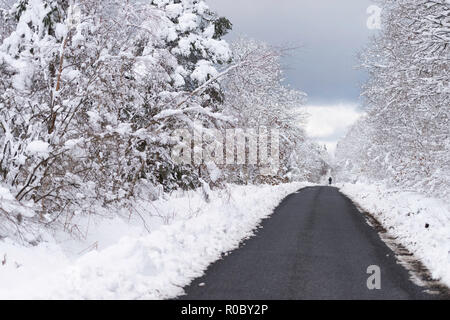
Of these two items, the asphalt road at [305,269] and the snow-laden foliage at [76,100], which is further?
the snow-laden foliage at [76,100]

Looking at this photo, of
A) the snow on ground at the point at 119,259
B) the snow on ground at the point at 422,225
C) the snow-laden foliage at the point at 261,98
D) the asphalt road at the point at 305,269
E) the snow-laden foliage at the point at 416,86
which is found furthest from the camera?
the snow-laden foliage at the point at 416,86

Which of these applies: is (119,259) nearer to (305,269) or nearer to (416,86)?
(305,269)

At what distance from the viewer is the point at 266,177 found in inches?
1307

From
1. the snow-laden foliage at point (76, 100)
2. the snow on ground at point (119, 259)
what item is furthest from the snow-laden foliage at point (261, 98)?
the snow on ground at point (119, 259)

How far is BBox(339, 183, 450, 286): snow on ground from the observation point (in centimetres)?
736

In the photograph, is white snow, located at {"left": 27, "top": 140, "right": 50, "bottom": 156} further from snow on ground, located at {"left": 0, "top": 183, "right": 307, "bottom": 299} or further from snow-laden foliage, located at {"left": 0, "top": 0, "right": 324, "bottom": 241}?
snow on ground, located at {"left": 0, "top": 183, "right": 307, "bottom": 299}

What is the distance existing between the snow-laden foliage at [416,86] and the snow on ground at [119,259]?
6686 mm

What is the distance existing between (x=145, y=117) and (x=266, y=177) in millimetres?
24241

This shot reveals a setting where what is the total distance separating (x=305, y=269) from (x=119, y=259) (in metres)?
2.94

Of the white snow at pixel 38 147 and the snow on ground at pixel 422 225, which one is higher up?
the white snow at pixel 38 147

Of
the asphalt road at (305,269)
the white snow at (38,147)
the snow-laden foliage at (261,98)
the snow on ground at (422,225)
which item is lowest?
the asphalt road at (305,269)

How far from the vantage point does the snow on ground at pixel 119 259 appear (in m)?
5.07

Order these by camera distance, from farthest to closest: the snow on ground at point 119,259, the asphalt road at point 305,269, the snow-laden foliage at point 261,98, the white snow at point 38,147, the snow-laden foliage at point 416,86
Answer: the snow-laden foliage at point 416,86 → the snow-laden foliage at point 261,98 → the white snow at point 38,147 → the asphalt road at point 305,269 → the snow on ground at point 119,259

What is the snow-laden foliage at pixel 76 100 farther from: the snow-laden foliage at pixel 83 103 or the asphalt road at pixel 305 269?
the asphalt road at pixel 305 269
